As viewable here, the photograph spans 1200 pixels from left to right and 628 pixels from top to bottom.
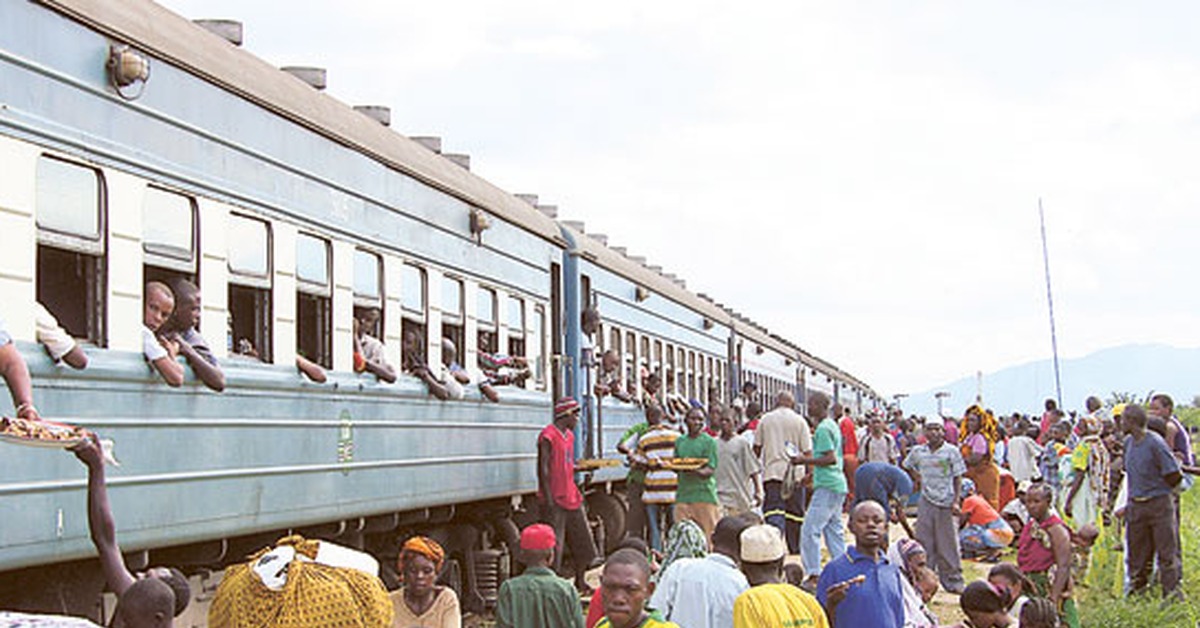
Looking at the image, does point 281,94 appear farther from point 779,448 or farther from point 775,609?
point 779,448

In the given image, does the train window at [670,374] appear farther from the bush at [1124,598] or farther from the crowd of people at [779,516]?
the bush at [1124,598]

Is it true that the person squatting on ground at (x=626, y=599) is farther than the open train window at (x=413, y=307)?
No

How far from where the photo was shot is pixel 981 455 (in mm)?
18688

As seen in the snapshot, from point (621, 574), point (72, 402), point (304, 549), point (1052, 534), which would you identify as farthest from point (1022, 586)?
point (304, 549)

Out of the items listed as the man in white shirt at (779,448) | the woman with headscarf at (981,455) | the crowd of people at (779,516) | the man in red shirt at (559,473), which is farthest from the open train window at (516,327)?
the woman with headscarf at (981,455)

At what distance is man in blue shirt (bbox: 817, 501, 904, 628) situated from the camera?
26.5 feet

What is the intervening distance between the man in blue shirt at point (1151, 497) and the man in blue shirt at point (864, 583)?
6256mm

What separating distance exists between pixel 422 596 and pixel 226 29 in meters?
4.36

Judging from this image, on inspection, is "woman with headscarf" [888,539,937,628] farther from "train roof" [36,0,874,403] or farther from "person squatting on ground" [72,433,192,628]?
"train roof" [36,0,874,403]

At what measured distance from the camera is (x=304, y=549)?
4543mm

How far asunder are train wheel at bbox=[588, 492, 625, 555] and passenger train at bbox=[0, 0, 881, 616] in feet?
15.6

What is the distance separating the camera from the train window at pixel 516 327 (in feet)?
48.8

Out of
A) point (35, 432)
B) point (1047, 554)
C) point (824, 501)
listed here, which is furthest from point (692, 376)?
point (35, 432)

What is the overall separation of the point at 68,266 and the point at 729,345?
22093 millimetres
